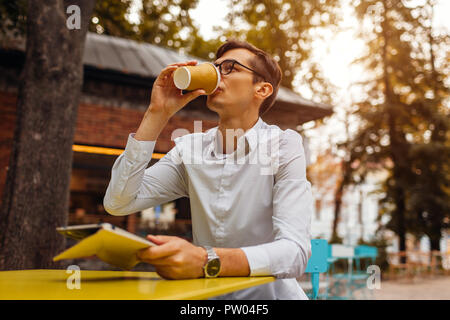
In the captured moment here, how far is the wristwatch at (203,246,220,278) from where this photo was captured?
1.18 metres

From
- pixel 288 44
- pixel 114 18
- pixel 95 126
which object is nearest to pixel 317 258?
pixel 95 126

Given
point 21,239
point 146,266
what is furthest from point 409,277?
point 21,239

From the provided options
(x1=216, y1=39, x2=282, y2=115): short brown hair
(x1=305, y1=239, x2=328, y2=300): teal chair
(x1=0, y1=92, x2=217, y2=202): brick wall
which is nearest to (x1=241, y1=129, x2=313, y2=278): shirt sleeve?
(x1=216, y1=39, x2=282, y2=115): short brown hair

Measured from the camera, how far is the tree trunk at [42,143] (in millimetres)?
3568

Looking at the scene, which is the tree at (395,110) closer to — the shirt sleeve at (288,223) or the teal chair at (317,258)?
the teal chair at (317,258)

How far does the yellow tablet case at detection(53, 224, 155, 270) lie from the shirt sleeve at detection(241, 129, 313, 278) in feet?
1.16

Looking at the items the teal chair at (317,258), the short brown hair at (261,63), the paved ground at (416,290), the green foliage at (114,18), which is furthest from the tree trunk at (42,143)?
the paved ground at (416,290)

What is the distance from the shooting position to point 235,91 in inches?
66.7

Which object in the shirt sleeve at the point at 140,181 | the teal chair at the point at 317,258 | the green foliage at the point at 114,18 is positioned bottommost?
the teal chair at the point at 317,258

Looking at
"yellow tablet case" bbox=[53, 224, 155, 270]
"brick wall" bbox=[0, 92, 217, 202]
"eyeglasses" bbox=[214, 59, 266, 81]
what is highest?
"brick wall" bbox=[0, 92, 217, 202]

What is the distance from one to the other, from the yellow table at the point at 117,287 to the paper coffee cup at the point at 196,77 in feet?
2.27

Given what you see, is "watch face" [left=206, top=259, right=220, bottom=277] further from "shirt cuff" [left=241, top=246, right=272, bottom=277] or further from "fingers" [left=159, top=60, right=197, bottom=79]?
"fingers" [left=159, top=60, right=197, bottom=79]

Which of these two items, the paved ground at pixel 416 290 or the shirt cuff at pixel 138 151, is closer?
the shirt cuff at pixel 138 151

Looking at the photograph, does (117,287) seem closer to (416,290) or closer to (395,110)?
(416,290)
